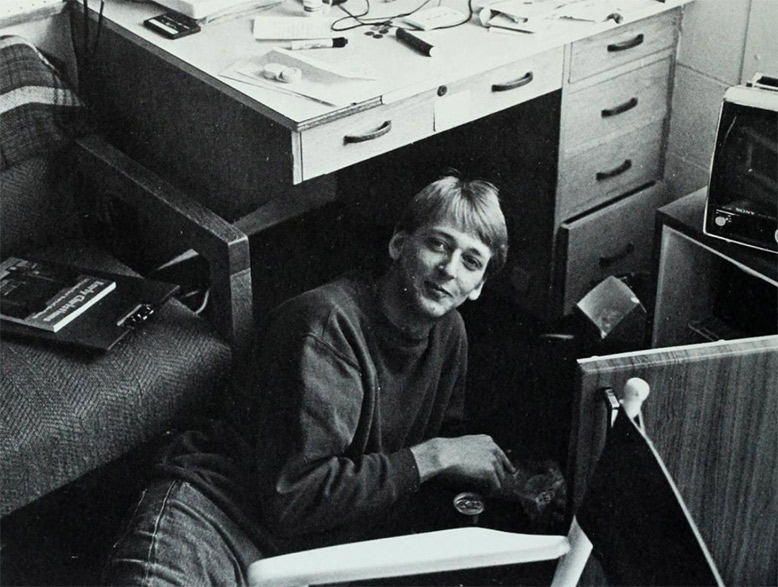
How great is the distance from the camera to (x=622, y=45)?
102 inches

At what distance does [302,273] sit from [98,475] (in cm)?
87

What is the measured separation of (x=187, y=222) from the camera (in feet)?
7.24

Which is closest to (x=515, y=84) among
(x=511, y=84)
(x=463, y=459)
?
(x=511, y=84)

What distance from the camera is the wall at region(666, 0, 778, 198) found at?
2.57 metres

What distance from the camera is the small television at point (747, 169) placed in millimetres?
Result: 2176

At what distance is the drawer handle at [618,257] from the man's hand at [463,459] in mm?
909

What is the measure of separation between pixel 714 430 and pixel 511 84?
1139 millimetres

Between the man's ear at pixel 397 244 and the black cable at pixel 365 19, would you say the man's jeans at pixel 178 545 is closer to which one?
the man's ear at pixel 397 244

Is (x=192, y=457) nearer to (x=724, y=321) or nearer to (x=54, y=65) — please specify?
(x=54, y=65)

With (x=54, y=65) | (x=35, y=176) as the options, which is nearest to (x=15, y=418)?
(x=35, y=176)

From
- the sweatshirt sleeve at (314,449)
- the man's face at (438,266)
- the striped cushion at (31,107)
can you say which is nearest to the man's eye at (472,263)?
the man's face at (438,266)

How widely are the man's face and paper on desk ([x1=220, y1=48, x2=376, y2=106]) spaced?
0.34 metres

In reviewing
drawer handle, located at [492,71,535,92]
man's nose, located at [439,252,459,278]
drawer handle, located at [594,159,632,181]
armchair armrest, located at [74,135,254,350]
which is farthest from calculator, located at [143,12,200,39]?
drawer handle, located at [594,159,632,181]

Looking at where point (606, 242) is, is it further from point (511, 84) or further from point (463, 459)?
point (463, 459)
